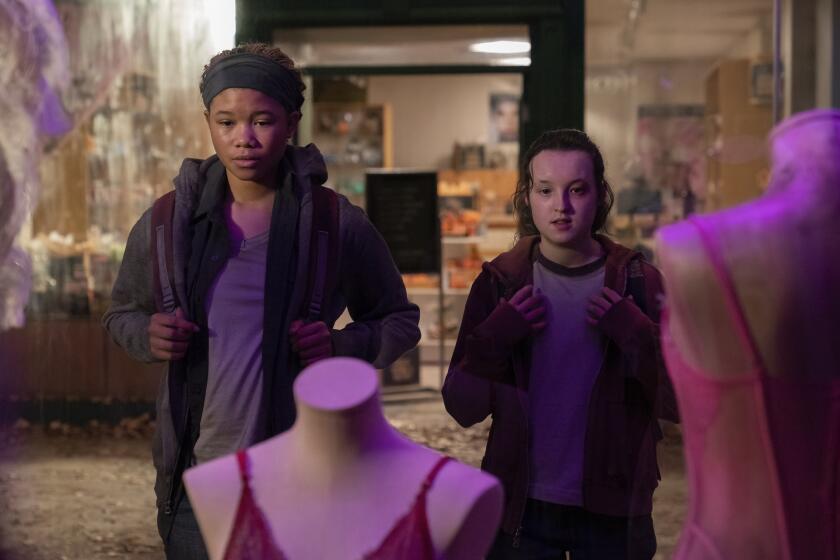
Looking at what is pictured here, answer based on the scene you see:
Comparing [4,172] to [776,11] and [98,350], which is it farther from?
[776,11]

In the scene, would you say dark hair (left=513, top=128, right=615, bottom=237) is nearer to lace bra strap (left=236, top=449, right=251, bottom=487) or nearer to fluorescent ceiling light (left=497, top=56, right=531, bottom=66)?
lace bra strap (left=236, top=449, right=251, bottom=487)

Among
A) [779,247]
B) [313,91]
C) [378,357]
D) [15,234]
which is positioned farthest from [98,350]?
[779,247]

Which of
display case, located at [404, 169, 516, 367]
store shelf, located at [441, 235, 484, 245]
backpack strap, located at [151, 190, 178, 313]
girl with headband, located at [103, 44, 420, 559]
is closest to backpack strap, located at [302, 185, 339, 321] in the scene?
girl with headband, located at [103, 44, 420, 559]

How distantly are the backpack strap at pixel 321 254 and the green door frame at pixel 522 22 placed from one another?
93.9 inches

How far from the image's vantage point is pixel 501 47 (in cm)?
468

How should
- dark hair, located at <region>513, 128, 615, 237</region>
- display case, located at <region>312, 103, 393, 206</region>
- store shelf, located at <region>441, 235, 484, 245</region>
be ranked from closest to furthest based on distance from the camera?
dark hair, located at <region>513, 128, 615, 237</region>, display case, located at <region>312, 103, 393, 206</region>, store shelf, located at <region>441, 235, 484, 245</region>

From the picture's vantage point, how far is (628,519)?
2.00m

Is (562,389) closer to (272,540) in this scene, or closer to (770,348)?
(770,348)

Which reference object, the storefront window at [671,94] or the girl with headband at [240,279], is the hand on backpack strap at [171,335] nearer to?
the girl with headband at [240,279]

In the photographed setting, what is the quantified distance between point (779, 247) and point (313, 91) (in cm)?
399

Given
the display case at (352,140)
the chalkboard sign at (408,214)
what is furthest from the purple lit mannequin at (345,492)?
the display case at (352,140)

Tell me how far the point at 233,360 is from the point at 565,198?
0.62 meters

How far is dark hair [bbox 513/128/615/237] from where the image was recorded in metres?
2.04

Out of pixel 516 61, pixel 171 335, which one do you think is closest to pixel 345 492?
pixel 171 335
